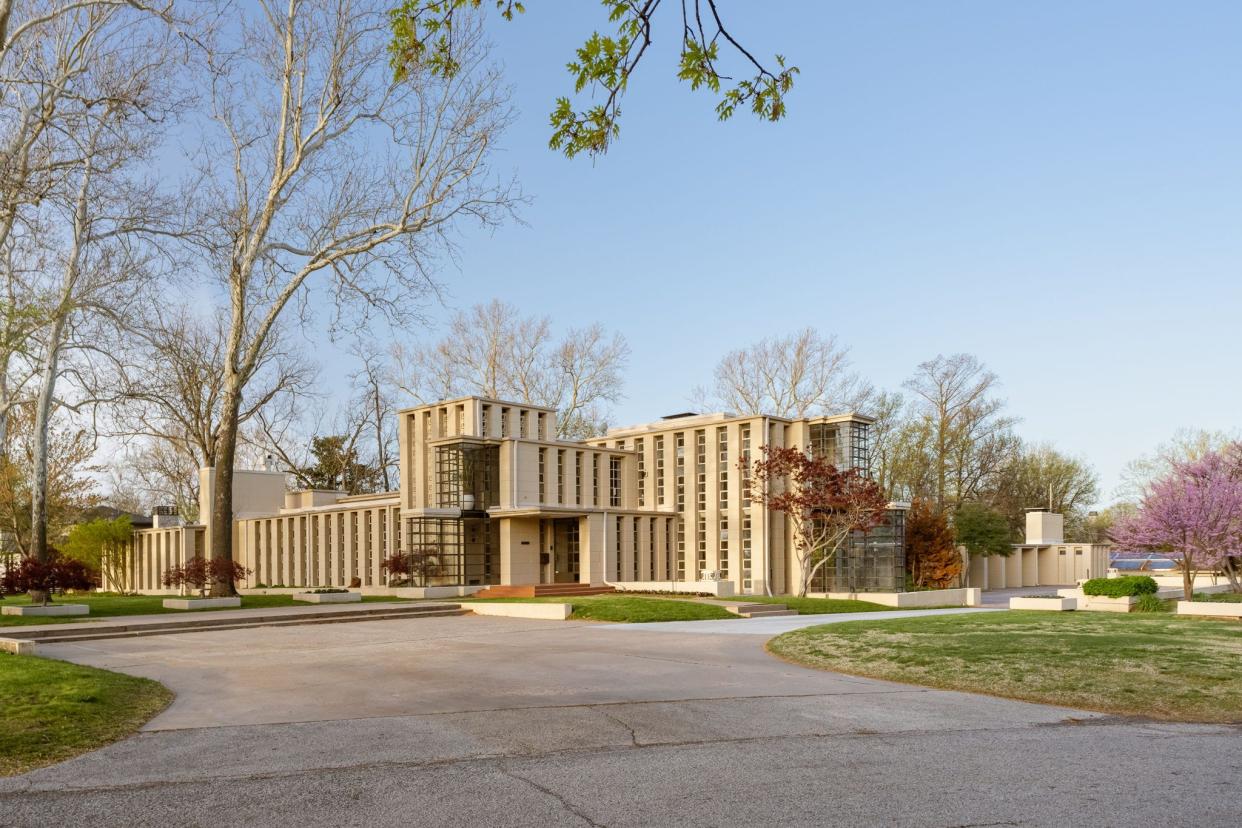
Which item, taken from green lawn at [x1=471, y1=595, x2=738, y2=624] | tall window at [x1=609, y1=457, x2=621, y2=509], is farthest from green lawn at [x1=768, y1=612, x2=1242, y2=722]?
tall window at [x1=609, y1=457, x2=621, y2=509]

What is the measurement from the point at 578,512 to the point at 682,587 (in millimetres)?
4122

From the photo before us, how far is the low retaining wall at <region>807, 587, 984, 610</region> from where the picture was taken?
94.4 ft

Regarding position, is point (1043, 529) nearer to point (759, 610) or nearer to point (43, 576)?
point (759, 610)

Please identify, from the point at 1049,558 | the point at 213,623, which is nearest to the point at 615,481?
the point at 213,623

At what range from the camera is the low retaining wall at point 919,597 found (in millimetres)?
28781

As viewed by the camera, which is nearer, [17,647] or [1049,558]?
[17,647]

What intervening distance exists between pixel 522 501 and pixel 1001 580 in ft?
76.9

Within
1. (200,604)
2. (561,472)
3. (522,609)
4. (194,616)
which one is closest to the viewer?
(194,616)

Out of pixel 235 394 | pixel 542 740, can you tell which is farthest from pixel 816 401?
pixel 542 740

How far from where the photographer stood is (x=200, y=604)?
2250cm

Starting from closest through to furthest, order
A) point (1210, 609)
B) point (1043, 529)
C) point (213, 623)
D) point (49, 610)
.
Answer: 1. point (213, 623)
2. point (1210, 609)
3. point (49, 610)
4. point (1043, 529)

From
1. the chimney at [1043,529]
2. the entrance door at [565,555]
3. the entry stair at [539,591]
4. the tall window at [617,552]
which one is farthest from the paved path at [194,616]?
the chimney at [1043,529]

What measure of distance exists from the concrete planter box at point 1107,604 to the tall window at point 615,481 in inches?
668

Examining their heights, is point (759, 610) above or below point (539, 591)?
above
